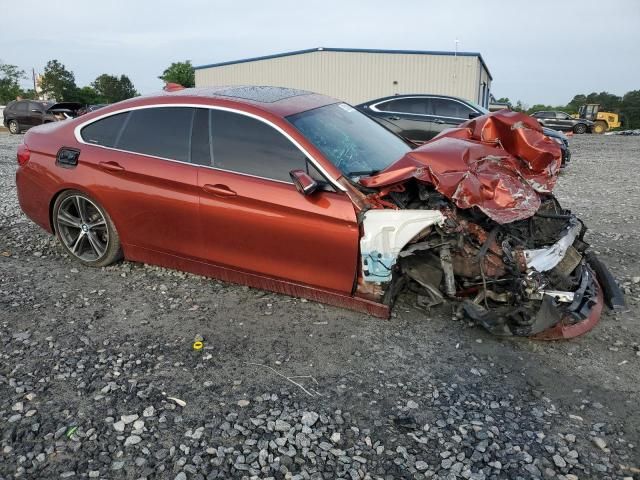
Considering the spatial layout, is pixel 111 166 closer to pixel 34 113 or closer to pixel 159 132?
pixel 159 132

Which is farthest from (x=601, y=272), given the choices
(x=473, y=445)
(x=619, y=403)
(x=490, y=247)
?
(x=473, y=445)

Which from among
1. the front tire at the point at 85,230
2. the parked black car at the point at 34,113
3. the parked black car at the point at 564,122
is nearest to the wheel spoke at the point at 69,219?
the front tire at the point at 85,230

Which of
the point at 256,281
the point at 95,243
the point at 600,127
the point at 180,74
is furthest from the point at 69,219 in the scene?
the point at 180,74

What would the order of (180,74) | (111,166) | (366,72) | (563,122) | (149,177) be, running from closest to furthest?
(149,177)
(111,166)
(366,72)
(563,122)
(180,74)

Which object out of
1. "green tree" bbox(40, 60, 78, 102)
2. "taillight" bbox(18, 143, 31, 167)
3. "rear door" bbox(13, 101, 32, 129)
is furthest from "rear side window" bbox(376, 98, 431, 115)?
"green tree" bbox(40, 60, 78, 102)

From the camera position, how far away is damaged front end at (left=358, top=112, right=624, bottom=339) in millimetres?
3518

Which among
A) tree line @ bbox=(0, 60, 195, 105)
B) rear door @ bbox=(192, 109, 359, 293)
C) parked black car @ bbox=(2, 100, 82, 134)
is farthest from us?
tree line @ bbox=(0, 60, 195, 105)

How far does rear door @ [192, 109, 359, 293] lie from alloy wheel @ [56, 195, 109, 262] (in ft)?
3.86

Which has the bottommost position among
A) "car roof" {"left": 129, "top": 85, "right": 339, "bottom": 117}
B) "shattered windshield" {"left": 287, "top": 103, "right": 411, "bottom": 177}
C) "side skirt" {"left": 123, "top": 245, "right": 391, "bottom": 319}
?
"side skirt" {"left": 123, "top": 245, "right": 391, "bottom": 319}

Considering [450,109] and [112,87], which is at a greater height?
[112,87]

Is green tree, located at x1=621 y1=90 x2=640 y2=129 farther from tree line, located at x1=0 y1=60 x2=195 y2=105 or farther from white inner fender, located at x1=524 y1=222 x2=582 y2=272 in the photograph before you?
white inner fender, located at x1=524 y1=222 x2=582 y2=272

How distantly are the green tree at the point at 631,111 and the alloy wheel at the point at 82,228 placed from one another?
5479 centimetres

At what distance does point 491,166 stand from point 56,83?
5511 centimetres

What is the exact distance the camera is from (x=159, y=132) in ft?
14.2
